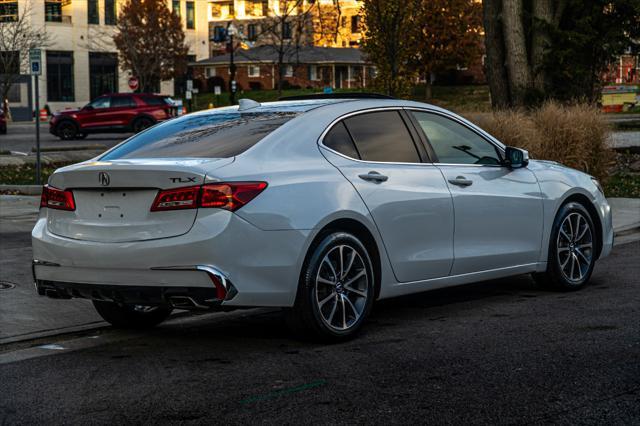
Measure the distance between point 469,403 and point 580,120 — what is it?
40.4ft

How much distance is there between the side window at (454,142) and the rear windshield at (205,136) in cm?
123

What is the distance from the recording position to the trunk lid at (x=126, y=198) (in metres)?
6.48

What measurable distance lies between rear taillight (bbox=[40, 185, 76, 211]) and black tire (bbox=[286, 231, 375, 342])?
153 centimetres

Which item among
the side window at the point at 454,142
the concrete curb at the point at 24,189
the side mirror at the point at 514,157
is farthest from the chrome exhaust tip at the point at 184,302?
the concrete curb at the point at 24,189

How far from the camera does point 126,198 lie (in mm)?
6633

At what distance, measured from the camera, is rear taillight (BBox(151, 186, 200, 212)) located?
21.1 ft

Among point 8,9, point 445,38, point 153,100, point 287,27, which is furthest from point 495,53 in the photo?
point 445,38

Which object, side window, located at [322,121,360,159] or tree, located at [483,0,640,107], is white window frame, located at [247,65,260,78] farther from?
side window, located at [322,121,360,159]

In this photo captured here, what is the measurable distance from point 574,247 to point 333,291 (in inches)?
117

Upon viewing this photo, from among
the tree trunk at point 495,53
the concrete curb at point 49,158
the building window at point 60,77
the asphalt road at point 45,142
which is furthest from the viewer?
the building window at point 60,77

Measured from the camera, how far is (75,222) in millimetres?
6828

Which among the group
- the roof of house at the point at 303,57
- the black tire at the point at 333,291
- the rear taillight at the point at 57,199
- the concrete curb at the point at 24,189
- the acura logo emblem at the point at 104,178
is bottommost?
the concrete curb at the point at 24,189

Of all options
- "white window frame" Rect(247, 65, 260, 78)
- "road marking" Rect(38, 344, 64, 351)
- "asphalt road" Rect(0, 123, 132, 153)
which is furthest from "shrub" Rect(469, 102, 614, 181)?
"white window frame" Rect(247, 65, 260, 78)

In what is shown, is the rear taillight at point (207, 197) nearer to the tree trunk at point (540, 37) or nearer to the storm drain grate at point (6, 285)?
the storm drain grate at point (6, 285)
